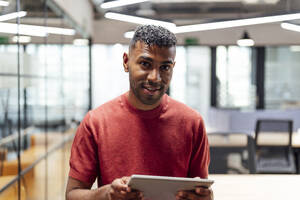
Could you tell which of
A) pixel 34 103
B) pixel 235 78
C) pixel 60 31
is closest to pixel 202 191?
pixel 34 103

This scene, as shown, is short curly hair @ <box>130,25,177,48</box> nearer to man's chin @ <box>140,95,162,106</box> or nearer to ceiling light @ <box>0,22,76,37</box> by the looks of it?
man's chin @ <box>140,95,162,106</box>

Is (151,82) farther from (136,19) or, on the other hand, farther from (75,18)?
(75,18)

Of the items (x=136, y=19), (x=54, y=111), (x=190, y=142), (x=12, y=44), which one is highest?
(x=136, y=19)

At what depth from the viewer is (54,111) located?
476cm

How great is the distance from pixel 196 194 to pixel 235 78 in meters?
7.70

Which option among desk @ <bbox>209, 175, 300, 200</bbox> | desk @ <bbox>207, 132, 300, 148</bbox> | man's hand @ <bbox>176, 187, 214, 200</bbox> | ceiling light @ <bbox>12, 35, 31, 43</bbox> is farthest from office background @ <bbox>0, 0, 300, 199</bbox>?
man's hand @ <bbox>176, 187, 214, 200</bbox>

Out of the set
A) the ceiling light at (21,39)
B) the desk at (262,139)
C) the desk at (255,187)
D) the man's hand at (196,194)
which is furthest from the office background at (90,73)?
the man's hand at (196,194)

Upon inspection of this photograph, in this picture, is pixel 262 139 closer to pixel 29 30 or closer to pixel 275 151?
pixel 275 151

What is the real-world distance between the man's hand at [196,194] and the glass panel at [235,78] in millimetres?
7405

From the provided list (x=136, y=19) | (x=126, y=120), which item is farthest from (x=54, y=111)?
(x=126, y=120)

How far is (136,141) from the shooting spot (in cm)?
117

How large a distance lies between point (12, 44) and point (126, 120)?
1.65 m

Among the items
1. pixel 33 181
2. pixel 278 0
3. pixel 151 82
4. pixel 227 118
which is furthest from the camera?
pixel 278 0

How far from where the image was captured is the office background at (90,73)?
2668 mm
